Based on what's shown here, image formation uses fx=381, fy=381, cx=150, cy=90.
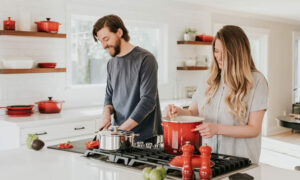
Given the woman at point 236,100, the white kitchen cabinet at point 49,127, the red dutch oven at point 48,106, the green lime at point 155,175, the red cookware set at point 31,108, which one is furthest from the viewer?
the red dutch oven at point 48,106

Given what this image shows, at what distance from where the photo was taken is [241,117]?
194 cm

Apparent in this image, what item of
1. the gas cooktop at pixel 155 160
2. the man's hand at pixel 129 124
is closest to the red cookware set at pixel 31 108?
the man's hand at pixel 129 124

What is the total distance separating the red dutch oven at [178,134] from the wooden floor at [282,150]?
12.5ft

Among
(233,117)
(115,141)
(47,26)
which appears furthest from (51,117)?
(233,117)

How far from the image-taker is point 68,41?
180 inches

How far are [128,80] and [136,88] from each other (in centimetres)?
8

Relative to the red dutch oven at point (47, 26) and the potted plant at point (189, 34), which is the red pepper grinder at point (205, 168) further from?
the potted plant at point (189, 34)

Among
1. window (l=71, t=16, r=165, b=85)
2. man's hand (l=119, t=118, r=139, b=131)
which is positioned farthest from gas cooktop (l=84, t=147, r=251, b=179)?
window (l=71, t=16, r=165, b=85)

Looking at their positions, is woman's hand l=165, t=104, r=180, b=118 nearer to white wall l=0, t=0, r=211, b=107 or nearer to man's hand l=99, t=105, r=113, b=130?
man's hand l=99, t=105, r=113, b=130

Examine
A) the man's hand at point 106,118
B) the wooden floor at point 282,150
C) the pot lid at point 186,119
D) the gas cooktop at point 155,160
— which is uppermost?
the pot lid at point 186,119

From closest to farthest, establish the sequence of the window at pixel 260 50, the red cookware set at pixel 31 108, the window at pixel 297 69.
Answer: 1. the red cookware set at pixel 31 108
2. the window at pixel 260 50
3. the window at pixel 297 69

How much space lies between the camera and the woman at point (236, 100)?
1.90m

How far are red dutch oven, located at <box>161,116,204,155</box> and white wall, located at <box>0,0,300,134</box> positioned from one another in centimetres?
277

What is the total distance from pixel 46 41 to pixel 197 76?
273 cm
